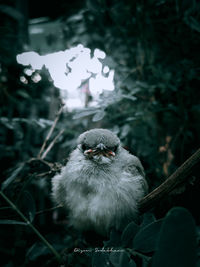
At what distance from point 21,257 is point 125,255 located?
59 centimetres

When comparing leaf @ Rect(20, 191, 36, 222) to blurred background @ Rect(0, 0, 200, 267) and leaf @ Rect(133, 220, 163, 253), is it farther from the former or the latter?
leaf @ Rect(133, 220, 163, 253)

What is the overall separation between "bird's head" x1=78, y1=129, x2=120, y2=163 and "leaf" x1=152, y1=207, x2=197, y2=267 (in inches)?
20.9

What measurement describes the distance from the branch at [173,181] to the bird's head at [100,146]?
1.00ft

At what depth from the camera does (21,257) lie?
0.98 meters

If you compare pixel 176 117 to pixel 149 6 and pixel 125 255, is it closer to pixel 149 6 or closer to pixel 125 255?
pixel 149 6

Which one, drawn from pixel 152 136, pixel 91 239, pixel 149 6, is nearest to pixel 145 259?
pixel 91 239

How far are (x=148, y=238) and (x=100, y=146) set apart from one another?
18.2 inches

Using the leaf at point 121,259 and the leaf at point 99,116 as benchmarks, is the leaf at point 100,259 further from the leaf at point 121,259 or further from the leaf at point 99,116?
the leaf at point 99,116

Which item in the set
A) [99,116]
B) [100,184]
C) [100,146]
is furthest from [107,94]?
[100,184]

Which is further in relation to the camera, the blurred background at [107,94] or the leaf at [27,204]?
the blurred background at [107,94]

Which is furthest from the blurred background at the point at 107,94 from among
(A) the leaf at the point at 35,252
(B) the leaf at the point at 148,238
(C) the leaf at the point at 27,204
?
(B) the leaf at the point at 148,238

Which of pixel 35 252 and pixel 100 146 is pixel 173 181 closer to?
pixel 100 146

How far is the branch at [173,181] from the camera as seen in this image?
0.70 metres

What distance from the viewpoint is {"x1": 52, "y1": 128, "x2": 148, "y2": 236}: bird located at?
3.15ft
